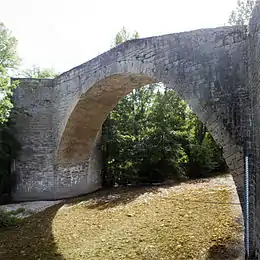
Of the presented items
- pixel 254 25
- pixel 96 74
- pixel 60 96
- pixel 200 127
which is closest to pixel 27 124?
pixel 60 96

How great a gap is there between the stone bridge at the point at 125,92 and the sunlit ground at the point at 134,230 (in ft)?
3.51

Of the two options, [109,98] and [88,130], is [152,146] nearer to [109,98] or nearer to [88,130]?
[88,130]

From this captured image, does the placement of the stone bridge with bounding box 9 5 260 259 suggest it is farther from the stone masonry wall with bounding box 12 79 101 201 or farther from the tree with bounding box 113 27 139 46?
the tree with bounding box 113 27 139 46

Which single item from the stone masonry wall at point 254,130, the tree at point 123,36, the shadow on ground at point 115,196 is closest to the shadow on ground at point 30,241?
the shadow on ground at point 115,196

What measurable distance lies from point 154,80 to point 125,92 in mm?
2039

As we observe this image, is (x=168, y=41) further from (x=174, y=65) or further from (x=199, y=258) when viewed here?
(x=199, y=258)

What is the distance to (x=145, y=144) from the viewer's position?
1012 cm

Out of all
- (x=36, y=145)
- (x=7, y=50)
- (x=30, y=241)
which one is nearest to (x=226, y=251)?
(x=30, y=241)

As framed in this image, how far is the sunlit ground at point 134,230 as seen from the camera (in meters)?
3.96

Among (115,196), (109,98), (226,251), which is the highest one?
(109,98)

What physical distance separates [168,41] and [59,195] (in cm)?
581

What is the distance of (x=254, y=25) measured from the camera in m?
2.97

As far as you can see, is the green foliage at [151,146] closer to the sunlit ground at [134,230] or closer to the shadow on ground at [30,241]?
the sunlit ground at [134,230]

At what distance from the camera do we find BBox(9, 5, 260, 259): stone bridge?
342 centimetres
